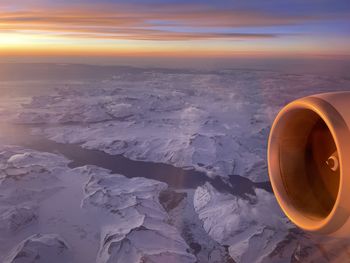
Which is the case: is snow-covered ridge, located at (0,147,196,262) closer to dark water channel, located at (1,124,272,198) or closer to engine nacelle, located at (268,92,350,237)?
dark water channel, located at (1,124,272,198)

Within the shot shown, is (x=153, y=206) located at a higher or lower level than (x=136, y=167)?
higher

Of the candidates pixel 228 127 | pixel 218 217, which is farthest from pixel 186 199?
pixel 228 127

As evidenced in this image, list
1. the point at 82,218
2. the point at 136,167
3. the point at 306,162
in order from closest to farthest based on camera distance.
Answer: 1. the point at 306,162
2. the point at 82,218
3. the point at 136,167

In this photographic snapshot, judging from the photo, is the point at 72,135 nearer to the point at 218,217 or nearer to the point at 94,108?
the point at 94,108

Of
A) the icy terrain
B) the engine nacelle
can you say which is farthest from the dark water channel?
the engine nacelle

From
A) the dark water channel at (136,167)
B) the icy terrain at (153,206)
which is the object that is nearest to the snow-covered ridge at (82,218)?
the icy terrain at (153,206)

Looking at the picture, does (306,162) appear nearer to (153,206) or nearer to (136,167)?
(153,206)

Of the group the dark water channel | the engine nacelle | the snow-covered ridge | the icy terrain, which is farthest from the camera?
the dark water channel

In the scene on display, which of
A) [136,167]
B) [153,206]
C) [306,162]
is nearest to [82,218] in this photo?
[153,206]
